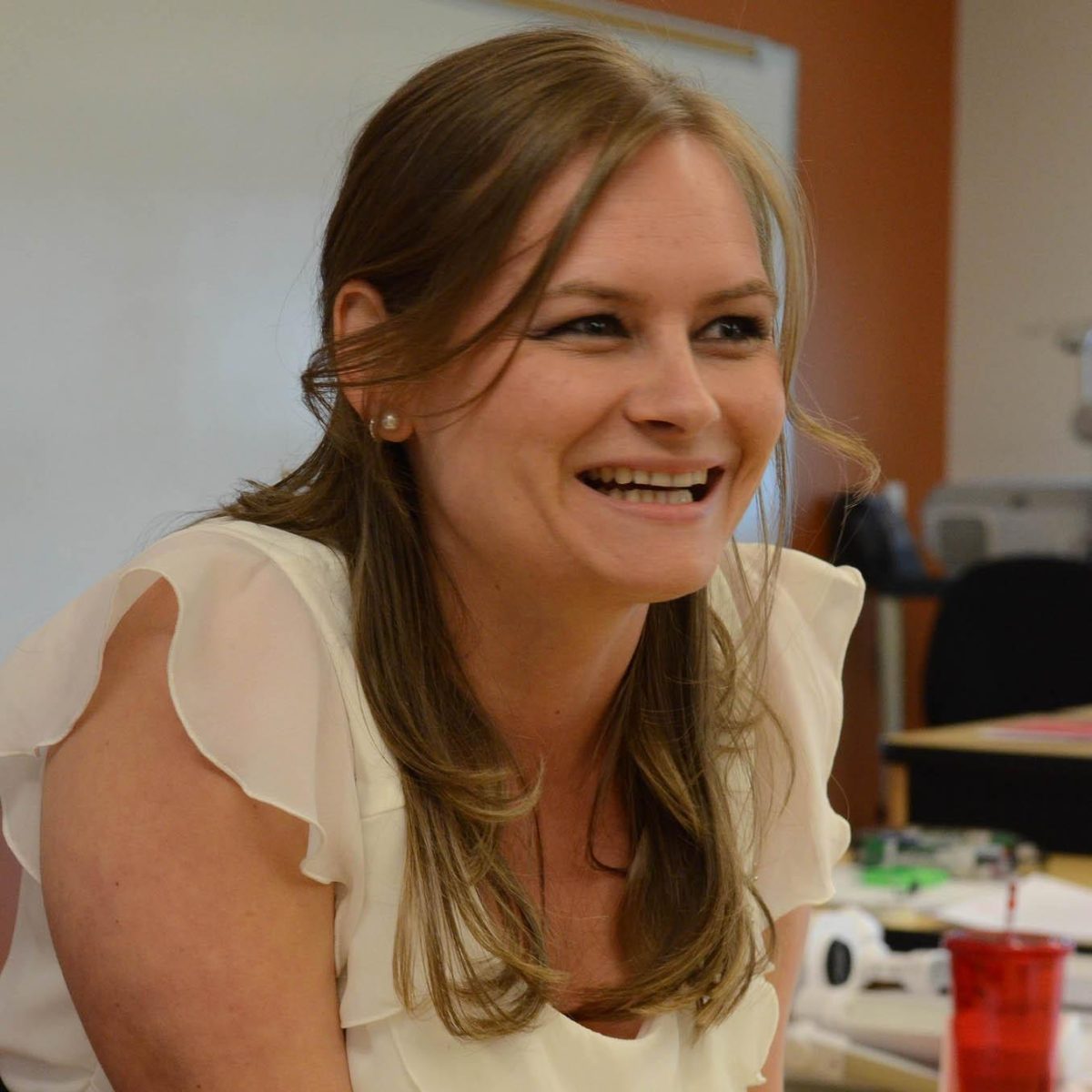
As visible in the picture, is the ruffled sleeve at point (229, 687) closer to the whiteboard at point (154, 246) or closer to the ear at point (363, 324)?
the ear at point (363, 324)

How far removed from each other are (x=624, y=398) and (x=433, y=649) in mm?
233

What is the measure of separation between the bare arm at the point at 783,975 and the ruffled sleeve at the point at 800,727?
3 cm

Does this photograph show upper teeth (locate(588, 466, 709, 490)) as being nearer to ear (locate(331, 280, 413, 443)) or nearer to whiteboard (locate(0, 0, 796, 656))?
ear (locate(331, 280, 413, 443))

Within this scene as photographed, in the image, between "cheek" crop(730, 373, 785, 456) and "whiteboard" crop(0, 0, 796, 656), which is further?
"whiteboard" crop(0, 0, 796, 656)

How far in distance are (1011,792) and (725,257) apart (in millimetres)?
1652

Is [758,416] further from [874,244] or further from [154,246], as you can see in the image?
[874,244]

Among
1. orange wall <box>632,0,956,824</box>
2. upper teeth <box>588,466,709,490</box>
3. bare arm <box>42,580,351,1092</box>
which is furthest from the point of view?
orange wall <box>632,0,956,824</box>

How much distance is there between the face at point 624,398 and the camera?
98cm

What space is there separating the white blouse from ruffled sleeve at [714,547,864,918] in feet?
0.61

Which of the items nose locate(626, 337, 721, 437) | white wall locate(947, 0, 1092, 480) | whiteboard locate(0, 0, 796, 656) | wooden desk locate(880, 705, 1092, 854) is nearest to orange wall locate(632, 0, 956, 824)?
white wall locate(947, 0, 1092, 480)

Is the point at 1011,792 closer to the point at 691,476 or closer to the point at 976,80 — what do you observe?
the point at 691,476

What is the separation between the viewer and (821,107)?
4.86 m

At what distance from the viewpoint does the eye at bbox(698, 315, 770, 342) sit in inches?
40.6

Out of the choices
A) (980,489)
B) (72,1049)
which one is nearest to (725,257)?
(72,1049)
